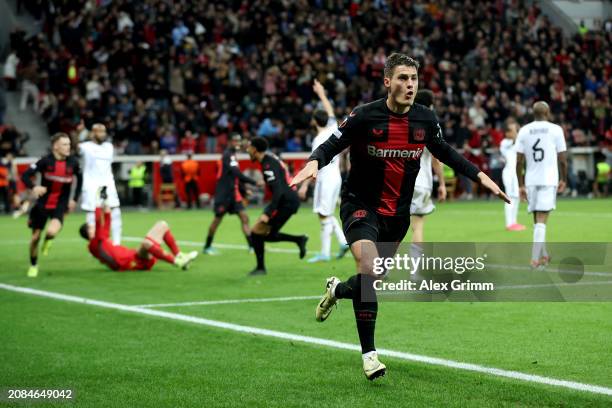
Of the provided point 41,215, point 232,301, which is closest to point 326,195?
point 41,215

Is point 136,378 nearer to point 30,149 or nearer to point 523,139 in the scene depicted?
point 523,139

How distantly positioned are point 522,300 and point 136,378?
5.30m

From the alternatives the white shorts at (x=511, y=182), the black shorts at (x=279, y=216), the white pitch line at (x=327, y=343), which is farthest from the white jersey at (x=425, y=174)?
the white shorts at (x=511, y=182)

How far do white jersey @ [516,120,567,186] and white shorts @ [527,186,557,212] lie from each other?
0.26 feet

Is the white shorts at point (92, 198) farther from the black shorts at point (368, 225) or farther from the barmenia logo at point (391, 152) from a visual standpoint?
the barmenia logo at point (391, 152)

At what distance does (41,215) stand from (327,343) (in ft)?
26.9

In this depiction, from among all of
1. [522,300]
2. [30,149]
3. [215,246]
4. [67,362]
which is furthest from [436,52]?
[67,362]

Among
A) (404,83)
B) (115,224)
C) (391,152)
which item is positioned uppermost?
(404,83)

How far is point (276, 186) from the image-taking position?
1533 centimetres

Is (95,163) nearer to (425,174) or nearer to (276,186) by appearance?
(276,186)

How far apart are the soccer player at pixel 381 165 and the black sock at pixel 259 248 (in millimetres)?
6816

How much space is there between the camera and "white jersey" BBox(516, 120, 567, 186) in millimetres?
14500

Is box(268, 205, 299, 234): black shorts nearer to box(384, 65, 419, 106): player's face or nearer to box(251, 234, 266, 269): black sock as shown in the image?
box(251, 234, 266, 269): black sock

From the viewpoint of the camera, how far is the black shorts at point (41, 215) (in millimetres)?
15875
